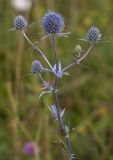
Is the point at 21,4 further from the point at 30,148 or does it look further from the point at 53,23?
the point at 53,23

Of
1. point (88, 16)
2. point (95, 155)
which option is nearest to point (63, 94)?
point (95, 155)

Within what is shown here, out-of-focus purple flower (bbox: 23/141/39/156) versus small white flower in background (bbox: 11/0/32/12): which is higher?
small white flower in background (bbox: 11/0/32/12)

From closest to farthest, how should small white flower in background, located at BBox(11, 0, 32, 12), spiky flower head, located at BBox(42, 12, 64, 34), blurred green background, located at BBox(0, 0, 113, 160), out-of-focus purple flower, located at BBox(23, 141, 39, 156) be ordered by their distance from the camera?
1. spiky flower head, located at BBox(42, 12, 64, 34)
2. out-of-focus purple flower, located at BBox(23, 141, 39, 156)
3. blurred green background, located at BBox(0, 0, 113, 160)
4. small white flower in background, located at BBox(11, 0, 32, 12)

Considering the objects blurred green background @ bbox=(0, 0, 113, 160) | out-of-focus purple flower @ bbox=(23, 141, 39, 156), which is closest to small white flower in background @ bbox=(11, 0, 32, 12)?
blurred green background @ bbox=(0, 0, 113, 160)

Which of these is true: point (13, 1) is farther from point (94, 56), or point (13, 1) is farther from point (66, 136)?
point (66, 136)

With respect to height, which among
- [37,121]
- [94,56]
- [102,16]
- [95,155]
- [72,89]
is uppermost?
[102,16]

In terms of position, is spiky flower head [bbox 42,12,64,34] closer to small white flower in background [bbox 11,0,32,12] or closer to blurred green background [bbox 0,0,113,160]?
blurred green background [bbox 0,0,113,160]
